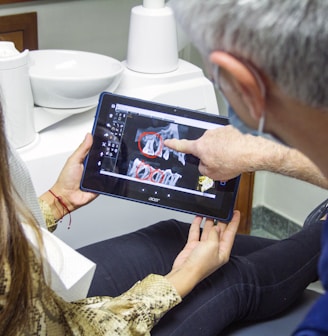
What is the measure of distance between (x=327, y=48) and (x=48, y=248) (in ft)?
1.39

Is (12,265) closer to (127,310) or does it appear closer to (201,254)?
(127,310)

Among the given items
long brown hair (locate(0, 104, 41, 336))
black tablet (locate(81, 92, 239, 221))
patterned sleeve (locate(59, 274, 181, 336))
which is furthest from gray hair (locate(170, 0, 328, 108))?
black tablet (locate(81, 92, 239, 221))

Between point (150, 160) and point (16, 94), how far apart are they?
9.9 inches

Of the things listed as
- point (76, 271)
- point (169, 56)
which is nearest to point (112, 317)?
point (76, 271)

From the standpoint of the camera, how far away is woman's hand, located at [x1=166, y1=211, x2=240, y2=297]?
3.18 ft

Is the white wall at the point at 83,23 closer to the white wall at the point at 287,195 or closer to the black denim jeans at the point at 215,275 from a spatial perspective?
the black denim jeans at the point at 215,275

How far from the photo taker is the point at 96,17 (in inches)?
57.1

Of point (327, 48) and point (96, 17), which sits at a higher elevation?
point (327, 48)

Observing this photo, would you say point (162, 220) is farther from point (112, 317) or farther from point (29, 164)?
point (112, 317)

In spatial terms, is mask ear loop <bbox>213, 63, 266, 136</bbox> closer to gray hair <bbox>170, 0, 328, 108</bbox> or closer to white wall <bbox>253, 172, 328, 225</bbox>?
gray hair <bbox>170, 0, 328, 108</bbox>

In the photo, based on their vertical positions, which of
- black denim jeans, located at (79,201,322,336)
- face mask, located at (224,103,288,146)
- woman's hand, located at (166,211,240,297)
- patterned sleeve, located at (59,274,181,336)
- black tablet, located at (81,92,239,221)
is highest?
face mask, located at (224,103,288,146)

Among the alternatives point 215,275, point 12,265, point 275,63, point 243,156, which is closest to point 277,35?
point 275,63

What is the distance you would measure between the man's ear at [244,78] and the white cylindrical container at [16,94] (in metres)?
0.55

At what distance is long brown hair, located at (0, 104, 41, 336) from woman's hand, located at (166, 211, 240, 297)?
1.00 ft
